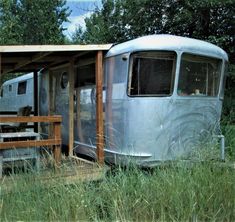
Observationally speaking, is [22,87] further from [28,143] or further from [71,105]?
[28,143]

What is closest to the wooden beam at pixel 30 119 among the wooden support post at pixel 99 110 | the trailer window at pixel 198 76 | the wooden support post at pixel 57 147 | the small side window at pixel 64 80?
the wooden support post at pixel 57 147

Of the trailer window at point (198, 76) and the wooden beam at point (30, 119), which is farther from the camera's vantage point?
the trailer window at point (198, 76)

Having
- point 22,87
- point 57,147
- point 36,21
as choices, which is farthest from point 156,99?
point 36,21

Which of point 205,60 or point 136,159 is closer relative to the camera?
point 136,159

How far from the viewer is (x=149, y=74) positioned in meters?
7.23

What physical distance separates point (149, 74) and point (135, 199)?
3037 millimetres

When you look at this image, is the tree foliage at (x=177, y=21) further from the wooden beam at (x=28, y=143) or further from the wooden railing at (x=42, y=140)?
the wooden beam at (x=28, y=143)

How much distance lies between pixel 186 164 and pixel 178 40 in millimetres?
2812

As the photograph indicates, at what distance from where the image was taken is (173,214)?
14.6 ft

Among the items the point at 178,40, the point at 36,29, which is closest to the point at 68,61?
the point at 178,40

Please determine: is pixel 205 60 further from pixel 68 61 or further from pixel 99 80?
pixel 68 61

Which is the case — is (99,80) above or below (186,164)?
above

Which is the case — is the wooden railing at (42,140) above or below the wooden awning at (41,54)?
below

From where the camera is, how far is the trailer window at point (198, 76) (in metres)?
7.56
